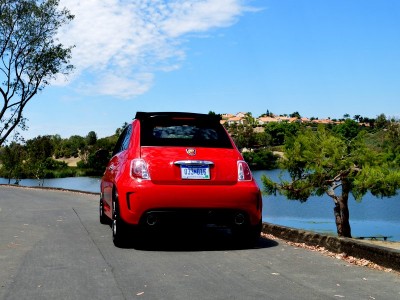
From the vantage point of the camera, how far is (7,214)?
40.3ft

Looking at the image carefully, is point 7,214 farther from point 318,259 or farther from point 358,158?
point 358,158

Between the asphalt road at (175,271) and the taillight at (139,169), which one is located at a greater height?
the taillight at (139,169)

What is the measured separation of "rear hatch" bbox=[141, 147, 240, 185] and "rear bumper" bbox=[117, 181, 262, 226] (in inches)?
3.6

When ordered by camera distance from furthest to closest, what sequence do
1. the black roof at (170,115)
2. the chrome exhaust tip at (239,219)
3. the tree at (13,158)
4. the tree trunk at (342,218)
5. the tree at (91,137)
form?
the tree at (91,137)
the tree at (13,158)
the tree trunk at (342,218)
the black roof at (170,115)
the chrome exhaust tip at (239,219)

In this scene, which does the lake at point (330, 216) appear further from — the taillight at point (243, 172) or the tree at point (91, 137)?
the tree at point (91, 137)

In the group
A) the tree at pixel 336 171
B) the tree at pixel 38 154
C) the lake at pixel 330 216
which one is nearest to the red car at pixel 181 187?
the tree at pixel 336 171

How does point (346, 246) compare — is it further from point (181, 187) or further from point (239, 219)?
point (181, 187)

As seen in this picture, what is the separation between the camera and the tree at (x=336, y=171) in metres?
28.8

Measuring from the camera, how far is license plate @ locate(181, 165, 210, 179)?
6.67 metres

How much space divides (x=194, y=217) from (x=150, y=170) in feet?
2.67

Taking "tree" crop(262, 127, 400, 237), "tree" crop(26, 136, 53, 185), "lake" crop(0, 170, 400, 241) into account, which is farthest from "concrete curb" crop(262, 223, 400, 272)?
"tree" crop(26, 136, 53, 185)

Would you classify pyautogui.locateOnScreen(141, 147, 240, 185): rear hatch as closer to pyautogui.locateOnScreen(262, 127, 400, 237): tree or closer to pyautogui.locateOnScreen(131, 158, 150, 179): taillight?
pyautogui.locateOnScreen(131, 158, 150, 179): taillight

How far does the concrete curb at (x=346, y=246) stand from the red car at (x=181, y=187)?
34.8 inches

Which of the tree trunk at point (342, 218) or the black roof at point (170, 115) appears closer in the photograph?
the black roof at point (170, 115)
